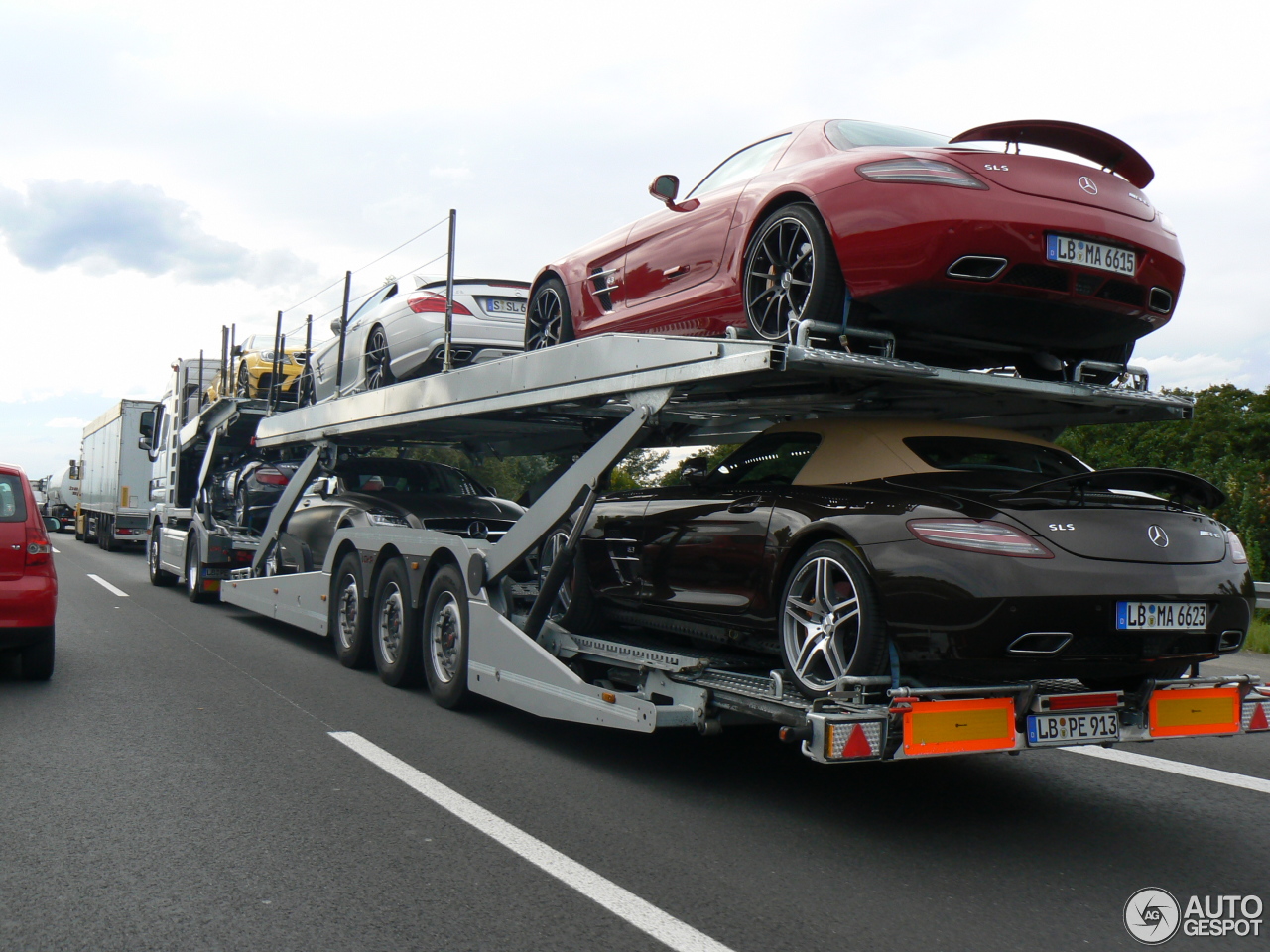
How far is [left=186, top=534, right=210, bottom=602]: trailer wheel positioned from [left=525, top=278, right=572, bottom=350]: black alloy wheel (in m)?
7.09

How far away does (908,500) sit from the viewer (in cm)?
453

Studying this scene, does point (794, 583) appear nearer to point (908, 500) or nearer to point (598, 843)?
point (908, 500)

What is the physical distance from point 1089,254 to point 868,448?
1261mm

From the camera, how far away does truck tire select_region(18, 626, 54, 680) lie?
309 inches

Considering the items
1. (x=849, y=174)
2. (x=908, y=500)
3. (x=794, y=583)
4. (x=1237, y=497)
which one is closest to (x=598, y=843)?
(x=794, y=583)

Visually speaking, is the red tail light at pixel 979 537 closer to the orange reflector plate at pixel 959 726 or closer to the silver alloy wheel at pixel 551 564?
the orange reflector plate at pixel 959 726

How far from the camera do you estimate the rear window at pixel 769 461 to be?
5.39 meters

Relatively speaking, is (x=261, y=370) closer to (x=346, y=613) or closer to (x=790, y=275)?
(x=346, y=613)

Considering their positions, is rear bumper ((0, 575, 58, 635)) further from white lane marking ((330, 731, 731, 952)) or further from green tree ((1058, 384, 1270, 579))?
green tree ((1058, 384, 1270, 579))

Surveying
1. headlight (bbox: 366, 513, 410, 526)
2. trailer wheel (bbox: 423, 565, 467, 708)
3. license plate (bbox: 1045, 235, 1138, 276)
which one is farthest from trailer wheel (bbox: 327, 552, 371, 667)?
license plate (bbox: 1045, 235, 1138, 276)

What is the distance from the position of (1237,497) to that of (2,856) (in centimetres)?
1597

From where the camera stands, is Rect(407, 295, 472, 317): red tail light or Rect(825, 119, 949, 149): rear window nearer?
Rect(825, 119, 949, 149): rear window

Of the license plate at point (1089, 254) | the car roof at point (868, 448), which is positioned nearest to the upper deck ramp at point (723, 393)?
the car roof at point (868, 448)

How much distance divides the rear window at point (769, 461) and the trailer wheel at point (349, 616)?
3763mm
